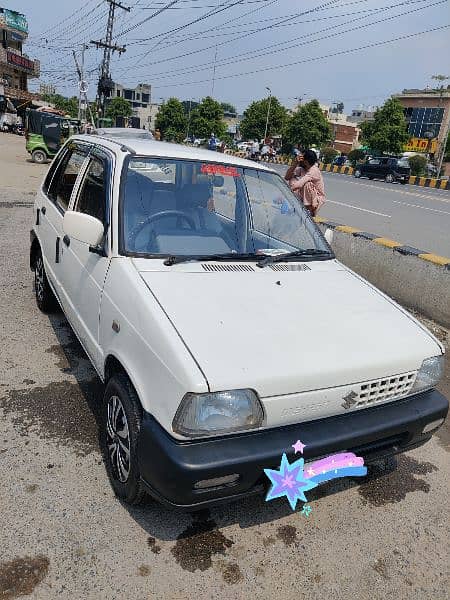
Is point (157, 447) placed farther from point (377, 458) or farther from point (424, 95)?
point (424, 95)

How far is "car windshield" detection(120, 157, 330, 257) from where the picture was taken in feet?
9.19

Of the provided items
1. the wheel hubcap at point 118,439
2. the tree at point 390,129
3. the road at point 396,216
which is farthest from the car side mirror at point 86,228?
the tree at point 390,129

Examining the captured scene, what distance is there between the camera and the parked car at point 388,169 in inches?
1061

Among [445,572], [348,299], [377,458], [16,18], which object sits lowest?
[445,572]

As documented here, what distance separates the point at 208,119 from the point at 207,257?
66971 mm

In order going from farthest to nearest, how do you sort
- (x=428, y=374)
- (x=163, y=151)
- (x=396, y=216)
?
(x=396, y=216), (x=163, y=151), (x=428, y=374)

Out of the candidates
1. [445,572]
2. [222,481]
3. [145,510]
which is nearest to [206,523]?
[145,510]

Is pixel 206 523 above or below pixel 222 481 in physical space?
below

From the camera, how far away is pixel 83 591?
6.35 ft

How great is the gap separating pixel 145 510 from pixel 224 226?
1.83m

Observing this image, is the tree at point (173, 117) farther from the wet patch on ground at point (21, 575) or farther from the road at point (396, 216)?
the wet patch on ground at point (21, 575)

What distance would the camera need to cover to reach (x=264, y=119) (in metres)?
64.2

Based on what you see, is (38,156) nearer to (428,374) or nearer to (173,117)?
(428,374)

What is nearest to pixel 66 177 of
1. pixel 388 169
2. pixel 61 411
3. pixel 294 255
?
pixel 61 411
